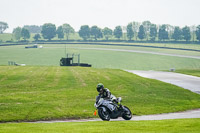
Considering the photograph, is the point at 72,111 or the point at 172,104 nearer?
the point at 72,111

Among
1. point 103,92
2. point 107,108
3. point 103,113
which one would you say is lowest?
point 103,113

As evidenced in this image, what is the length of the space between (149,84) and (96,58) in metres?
95.2

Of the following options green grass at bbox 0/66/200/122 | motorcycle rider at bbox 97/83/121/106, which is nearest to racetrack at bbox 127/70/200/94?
green grass at bbox 0/66/200/122

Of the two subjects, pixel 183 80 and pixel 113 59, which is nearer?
pixel 183 80

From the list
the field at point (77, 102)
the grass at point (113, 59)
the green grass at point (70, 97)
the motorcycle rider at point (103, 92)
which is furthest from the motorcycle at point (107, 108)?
the grass at point (113, 59)

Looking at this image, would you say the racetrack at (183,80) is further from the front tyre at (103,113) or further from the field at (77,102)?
the front tyre at (103,113)

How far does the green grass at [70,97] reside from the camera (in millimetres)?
25767

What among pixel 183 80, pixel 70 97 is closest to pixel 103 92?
pixel 70 97

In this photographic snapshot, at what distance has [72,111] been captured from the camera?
26.2 meters

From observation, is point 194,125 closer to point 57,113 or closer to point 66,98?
point 57,113

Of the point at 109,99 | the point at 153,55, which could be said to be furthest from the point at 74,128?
the point at 153,55

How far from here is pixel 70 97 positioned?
1231 inches

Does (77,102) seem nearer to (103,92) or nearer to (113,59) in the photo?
(103,92)

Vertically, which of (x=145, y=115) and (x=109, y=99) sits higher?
(x=109, y=99)
